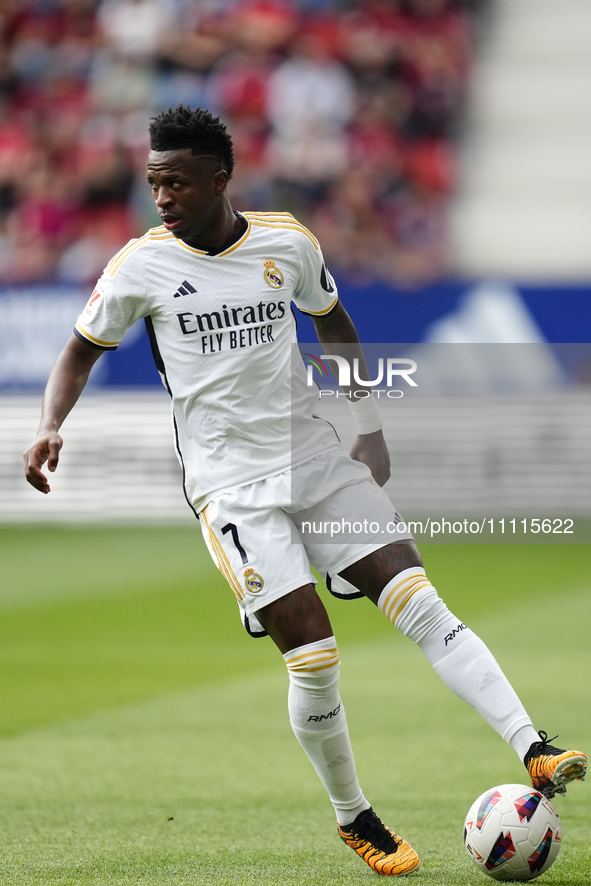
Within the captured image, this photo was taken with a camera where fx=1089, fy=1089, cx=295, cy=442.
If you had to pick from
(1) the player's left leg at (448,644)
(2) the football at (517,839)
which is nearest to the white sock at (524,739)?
(1) the player's left leg at (448,644)

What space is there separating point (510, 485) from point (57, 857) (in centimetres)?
746

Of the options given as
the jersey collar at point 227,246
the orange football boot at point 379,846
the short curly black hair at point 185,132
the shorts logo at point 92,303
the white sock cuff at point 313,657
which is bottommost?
the orange football boot at point 379,846

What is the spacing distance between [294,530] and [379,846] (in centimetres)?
98

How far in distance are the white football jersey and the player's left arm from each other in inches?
12.5

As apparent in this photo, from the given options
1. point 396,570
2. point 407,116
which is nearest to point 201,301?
point 396,570

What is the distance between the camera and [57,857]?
3393 millimetres

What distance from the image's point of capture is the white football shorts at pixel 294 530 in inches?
125

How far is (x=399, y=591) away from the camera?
315 centimetres

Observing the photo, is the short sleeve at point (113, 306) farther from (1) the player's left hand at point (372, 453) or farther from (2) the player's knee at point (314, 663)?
(2) the player's knee at point (314, 663)

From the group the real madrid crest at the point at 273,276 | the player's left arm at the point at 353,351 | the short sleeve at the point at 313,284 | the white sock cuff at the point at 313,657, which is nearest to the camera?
the white sock cuff at the point at 313,657

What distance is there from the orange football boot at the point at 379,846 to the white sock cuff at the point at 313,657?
54cm

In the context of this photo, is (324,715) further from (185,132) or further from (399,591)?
(185,132)

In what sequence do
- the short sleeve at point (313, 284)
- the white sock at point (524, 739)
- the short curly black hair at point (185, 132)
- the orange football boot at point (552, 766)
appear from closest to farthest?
the orange football boot at point (552, 766) → the white sock at point (524, 739) → the short curly black hair at point (185, 132) → the short sleeve at point (313, 284)

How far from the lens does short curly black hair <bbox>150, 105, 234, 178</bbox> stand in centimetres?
325
